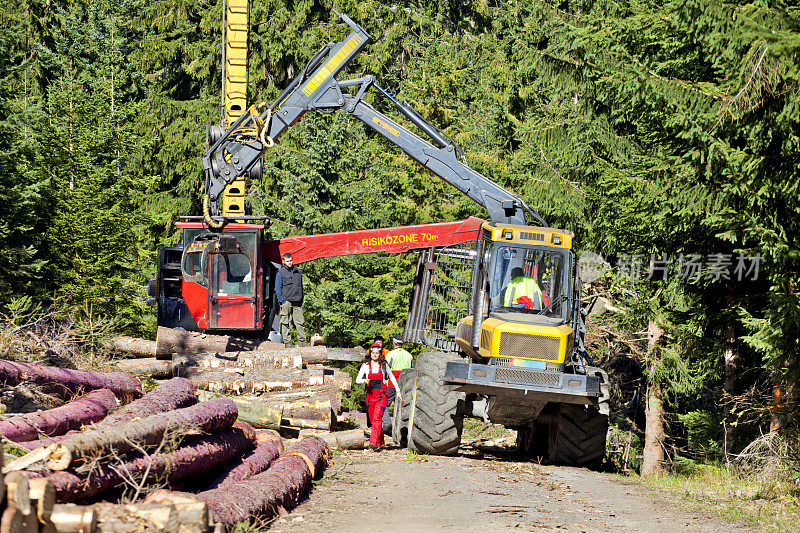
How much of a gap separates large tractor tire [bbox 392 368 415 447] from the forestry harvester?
0.04 metres

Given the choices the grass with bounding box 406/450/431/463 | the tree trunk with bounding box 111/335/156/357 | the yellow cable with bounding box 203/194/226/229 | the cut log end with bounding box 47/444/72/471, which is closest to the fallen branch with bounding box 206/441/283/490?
the grass with bounding box 406/450/431/463

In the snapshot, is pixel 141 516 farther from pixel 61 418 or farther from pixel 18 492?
pixel 61 418

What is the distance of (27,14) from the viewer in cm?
4425

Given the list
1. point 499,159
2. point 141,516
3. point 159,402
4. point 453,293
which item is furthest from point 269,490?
point 499,159

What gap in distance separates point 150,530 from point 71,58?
1608 inches

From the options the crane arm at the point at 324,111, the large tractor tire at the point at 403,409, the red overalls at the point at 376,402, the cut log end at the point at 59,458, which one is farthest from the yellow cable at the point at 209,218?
the cut log end at the point at 59,458

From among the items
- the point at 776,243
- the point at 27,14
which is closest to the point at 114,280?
the point at 776,243

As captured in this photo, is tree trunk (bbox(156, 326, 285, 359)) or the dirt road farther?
tree trunk (bbox(156, 326, 285, 359))

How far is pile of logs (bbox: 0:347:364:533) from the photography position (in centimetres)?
644

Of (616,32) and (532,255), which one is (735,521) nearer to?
(532,255)

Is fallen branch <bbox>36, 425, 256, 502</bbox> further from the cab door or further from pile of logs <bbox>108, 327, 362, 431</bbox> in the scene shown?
the cab door

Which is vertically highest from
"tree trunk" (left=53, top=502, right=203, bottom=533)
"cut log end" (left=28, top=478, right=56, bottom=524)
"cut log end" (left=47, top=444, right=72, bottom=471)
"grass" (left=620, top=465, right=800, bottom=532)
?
"cut log end" (left=47, top=444, right=72, bottom=471)

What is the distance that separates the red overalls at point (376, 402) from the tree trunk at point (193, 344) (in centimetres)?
248

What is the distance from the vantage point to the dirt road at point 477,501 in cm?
905
